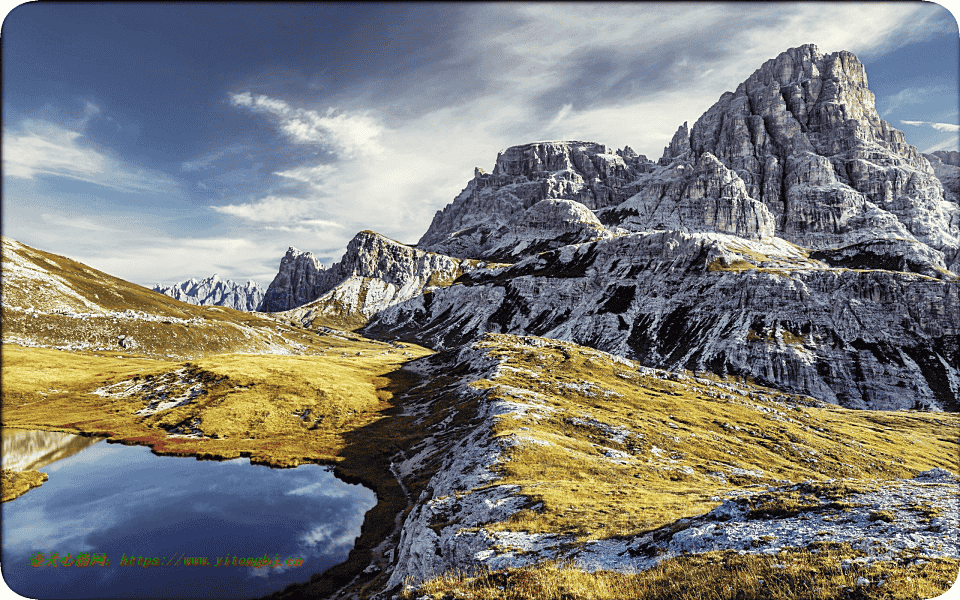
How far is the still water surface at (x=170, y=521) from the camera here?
29.8 meters

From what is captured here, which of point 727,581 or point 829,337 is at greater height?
point 727,581

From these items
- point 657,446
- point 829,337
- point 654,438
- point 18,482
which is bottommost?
point 18,482

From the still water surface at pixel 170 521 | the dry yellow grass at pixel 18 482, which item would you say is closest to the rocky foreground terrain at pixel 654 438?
the still water surface at pixel 170 521

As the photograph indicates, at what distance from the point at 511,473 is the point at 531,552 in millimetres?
17635

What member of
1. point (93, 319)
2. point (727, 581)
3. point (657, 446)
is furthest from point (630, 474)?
point (93, 319)

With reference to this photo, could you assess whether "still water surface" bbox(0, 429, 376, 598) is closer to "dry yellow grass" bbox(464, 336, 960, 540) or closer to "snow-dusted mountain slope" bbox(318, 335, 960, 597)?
"snow-dusted mountain slope" bbox(318, 335, 960, 597)

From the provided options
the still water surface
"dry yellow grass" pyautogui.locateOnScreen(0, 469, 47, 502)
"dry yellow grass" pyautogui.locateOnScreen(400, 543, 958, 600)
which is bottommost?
the still water surface

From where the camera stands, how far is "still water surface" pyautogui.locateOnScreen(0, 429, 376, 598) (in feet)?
97.7

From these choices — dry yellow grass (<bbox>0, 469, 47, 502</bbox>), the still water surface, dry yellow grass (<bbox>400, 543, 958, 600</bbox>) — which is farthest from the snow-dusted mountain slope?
dry yellow grass (<bbox>0, 469, 47, 502</bbox>)

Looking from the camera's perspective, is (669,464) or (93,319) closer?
(669,464)

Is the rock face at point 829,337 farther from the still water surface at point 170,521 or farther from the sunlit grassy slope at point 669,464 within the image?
the still water surface at point 170,521

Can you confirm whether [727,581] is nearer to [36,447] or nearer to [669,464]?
[669,464]

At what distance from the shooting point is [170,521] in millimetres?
39750

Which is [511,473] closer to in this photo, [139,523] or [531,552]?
[531,552]
